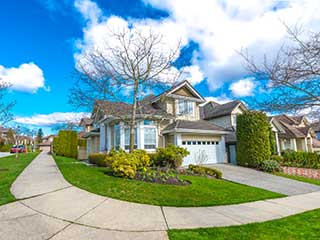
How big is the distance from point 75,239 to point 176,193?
13.2 feet

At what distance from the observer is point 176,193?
7223 mm

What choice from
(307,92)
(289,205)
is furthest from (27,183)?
(307,92)

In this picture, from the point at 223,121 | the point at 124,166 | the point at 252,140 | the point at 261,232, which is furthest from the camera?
the point at 223,121

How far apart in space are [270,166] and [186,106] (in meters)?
8.61

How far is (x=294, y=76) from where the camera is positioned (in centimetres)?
598

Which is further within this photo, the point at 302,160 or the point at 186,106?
the point at 186,106

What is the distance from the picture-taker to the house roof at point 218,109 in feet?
72.4

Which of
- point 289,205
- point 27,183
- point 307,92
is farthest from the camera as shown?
point 27,183

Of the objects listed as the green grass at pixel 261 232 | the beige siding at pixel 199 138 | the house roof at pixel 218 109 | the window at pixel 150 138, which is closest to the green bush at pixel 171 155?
the window at pixel 150 138

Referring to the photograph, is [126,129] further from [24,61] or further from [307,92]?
[307,92]

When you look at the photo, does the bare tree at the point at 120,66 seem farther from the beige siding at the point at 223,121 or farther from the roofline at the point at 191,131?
the beige siding at the point at 223,121

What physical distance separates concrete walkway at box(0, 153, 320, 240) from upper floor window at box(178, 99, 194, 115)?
12.8 metres

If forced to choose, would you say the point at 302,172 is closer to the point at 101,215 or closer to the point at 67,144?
the point at 101,215

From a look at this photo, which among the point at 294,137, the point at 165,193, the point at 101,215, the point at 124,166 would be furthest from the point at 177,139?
the point at 294,137
